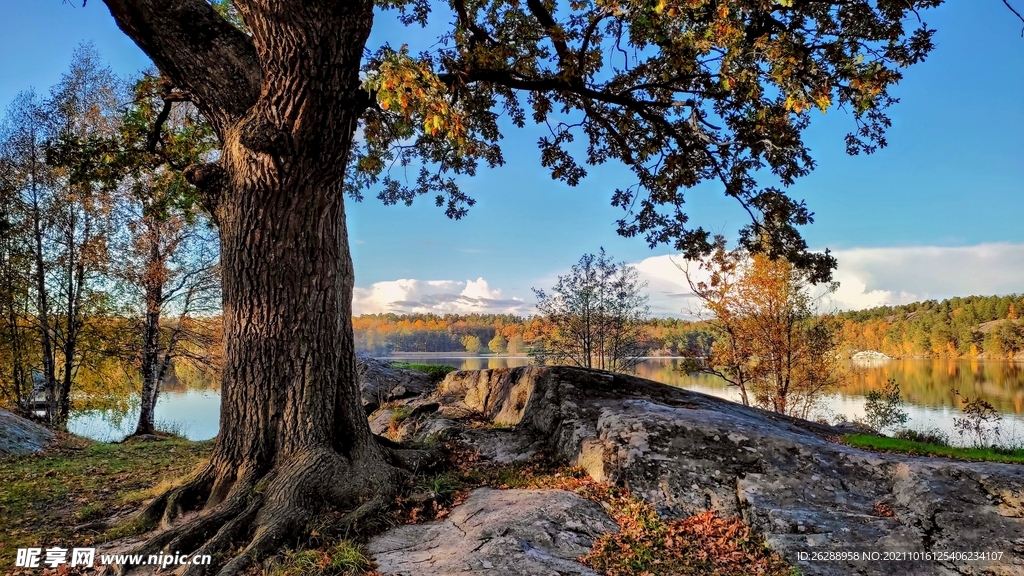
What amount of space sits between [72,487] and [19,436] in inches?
198

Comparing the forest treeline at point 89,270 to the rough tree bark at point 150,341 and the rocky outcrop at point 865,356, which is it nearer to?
the rough tree bark at point 150,341

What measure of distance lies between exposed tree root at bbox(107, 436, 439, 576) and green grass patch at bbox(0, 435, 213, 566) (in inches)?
38.9

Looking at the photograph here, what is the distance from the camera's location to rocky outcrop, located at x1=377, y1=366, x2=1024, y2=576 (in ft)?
13.6

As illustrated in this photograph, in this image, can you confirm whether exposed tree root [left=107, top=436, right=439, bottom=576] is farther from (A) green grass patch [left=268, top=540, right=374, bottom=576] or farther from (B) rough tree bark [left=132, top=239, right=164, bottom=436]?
(B) rough tree bark [left=132, top=239, right=164, bottom=436]

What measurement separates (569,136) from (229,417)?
7.27 m

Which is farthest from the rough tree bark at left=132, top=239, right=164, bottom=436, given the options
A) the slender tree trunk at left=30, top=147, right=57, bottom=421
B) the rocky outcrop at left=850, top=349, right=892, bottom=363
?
the rocky outcrop at left=850, top=349, right=892, bottom=363

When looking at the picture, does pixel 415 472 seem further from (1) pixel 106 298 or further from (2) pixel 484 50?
(1) pixel 106 298

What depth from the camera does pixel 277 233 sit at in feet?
16.1

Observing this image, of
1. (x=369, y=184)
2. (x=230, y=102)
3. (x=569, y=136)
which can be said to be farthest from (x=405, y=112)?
(x=369, y=184)

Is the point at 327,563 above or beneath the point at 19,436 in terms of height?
above

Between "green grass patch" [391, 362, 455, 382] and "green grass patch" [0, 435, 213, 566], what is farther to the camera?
"green grass patch" [391, 362, 455, 382]

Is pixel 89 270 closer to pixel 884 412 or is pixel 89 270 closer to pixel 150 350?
pixel 150 350

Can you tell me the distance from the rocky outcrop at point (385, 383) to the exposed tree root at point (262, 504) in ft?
21.6

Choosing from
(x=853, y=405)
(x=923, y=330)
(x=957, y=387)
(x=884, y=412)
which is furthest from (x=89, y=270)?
(x=923, y=330)
